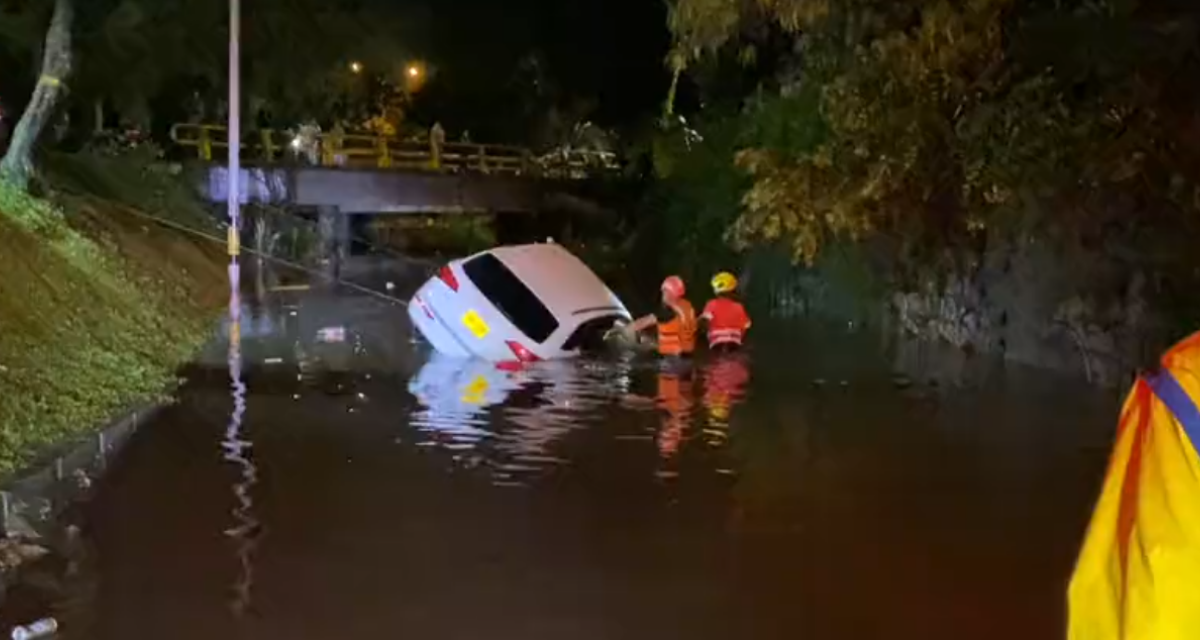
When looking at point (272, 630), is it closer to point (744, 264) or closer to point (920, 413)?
point (920, 413)

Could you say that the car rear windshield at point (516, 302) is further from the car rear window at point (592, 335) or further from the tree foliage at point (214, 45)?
the tree foliage at point (214, 45)

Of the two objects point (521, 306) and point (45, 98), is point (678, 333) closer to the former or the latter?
point (521, 306)

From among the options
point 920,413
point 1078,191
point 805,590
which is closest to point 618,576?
point 805,590

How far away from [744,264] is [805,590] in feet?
68.1

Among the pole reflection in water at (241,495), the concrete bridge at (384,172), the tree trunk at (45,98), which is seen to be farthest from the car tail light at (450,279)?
the concrete bridge at (384,172)

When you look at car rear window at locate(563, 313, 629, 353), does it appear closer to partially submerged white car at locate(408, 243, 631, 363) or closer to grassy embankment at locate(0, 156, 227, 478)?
partially submerged white car at locate(408, 243, 631, 363)

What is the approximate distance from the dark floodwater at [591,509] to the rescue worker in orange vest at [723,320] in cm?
231

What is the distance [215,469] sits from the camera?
1128cm

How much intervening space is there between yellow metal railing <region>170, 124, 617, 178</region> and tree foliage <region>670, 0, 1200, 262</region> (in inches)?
667

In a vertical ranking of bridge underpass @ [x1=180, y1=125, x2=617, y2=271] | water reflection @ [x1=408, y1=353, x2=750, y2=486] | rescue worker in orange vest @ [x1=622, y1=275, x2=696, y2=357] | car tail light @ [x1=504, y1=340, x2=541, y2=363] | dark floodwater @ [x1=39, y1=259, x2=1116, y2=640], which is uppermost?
bridge underpass @ [x1=180, y1=125, x2=617, y2=271]

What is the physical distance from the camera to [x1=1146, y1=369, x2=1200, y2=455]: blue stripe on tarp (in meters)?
2.39

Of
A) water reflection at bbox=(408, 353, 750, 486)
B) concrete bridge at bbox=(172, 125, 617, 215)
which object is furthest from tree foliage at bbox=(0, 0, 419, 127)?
water reflection at bbox=(408, 353, 750, 486)

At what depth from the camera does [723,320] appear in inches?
764

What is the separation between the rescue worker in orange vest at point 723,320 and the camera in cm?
1936
